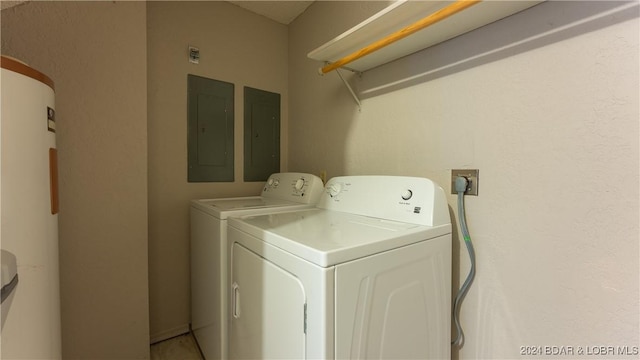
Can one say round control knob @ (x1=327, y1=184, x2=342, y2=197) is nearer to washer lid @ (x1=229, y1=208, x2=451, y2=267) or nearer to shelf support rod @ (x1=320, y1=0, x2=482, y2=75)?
washer lid @ (x1=229, y1=208, x2=451, y2=267)

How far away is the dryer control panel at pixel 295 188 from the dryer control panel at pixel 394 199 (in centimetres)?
20

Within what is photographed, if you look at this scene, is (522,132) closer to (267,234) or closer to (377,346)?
(377,346)

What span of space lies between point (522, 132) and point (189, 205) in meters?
2.02

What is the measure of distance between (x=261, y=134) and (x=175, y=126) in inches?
25.9

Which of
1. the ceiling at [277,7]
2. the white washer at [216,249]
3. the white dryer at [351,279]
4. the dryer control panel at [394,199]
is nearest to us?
the white dryer at [351,279]

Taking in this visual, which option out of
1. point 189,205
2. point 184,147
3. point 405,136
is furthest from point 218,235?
point 405,136

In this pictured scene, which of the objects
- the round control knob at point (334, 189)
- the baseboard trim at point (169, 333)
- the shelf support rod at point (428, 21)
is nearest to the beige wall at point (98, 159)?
the baseboard trim at point (169, 333)

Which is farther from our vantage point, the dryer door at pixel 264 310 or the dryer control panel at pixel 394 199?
the dryer control panel at pixel 394 199

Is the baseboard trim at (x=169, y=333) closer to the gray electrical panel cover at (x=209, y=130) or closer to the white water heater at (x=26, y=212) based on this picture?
the white water heater at (x=26, y=212)

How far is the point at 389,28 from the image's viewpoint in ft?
4.07

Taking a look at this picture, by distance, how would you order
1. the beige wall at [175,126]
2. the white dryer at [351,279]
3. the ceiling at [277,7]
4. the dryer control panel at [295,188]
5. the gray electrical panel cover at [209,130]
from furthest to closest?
the ceiling at [277,7] < the gray electrical panel cover at [209,130] < the beige wall at [175,126] < the dryer control panel at [295,188] < the white dryer at [351,279]

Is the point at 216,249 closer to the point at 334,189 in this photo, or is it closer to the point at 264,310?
the point at 264,310

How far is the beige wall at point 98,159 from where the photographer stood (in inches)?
53.1

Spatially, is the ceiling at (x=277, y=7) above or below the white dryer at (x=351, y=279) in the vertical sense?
above
